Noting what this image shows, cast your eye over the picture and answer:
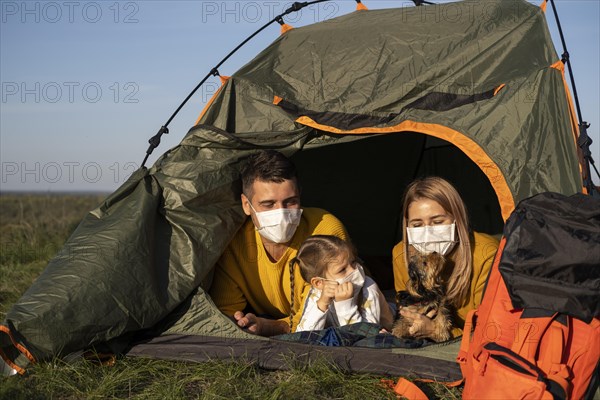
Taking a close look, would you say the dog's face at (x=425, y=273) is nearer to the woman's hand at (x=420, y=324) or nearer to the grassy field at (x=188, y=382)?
the woman's hand at (x=420, y=324)

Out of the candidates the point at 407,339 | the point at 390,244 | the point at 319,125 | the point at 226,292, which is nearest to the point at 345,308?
the point at 407,339

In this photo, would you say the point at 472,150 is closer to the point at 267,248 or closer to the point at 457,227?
the point at 457,227

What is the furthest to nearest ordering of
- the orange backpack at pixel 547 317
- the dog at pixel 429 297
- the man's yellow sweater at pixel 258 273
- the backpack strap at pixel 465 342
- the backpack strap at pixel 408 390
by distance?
1. the man's yellow sweater at pixel 258 273
2. the dog at pixel 429 297
3. the backpack strap at pixel 465 342
4. the backpack strap at pixel 408 390
5. the orange backpack at pixel 547 317

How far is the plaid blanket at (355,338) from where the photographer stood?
3551 millimetres

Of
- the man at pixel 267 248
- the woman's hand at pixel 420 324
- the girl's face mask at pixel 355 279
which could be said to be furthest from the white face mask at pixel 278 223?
the woman's hand at pixel 420 324

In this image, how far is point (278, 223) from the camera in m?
4.06

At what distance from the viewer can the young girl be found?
3.81 metres

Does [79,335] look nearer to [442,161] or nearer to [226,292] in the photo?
[226,292]

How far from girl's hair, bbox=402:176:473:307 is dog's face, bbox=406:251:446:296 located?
0.09 m

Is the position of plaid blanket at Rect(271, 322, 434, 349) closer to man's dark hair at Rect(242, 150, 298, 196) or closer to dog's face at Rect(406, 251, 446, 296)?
dog's face at Rect(406, 251, 446, 296)

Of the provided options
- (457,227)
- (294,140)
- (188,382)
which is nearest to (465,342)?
(457,227)

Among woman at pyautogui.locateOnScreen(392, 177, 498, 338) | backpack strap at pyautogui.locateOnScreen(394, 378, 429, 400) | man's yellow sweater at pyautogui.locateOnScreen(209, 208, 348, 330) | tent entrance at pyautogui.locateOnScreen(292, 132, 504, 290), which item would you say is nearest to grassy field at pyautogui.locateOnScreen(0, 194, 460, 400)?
backpack strap at pyautogui.locateOnScreen(394, 378, 429, 400)

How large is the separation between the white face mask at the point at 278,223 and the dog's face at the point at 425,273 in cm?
80

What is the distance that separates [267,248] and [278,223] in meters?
0.28
